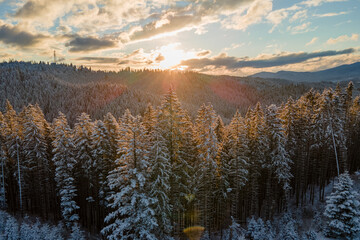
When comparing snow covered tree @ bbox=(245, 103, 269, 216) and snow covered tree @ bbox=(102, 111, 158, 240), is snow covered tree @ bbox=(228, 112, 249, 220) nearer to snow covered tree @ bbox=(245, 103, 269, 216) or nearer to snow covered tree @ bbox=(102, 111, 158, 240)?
snow covered tree @ bbox=(245, 103, 269, 216)

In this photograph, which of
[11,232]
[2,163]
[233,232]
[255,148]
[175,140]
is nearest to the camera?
[175,140]

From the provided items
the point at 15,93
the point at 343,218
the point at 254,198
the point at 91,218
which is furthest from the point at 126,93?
the point at 343,218

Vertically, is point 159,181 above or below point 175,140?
below

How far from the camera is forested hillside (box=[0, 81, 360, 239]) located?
1919 cm

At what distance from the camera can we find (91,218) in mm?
34844

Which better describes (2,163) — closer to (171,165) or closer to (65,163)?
(65,163)

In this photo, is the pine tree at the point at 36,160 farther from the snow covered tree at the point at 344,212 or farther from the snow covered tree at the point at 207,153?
the snow covered tree at the point at 344,212

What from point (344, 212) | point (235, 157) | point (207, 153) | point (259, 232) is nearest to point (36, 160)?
point (207, 153)

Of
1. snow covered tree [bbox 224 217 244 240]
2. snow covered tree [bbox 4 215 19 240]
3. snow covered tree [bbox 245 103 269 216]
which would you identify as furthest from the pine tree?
snow covered tree [bbox 245 103 269 216]

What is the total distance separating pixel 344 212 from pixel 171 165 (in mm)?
20599

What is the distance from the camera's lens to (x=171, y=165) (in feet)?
70.8

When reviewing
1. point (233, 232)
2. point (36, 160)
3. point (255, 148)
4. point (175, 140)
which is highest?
point (175, 140)

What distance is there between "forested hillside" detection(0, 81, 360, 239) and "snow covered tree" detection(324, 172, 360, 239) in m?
0.34

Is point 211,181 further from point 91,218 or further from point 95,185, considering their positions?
point 91,218
